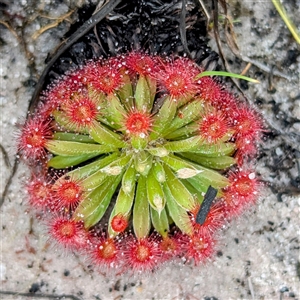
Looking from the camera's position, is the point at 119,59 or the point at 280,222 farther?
the point at 280,222

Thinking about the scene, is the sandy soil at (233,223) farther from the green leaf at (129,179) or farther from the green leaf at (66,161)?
the green leaf at (129,179)

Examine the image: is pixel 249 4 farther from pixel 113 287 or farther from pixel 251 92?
pixel 113 287

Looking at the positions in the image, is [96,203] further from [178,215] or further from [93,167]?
[178,215]

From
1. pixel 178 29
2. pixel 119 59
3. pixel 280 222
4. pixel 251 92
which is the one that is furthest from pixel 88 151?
pixel 280 222

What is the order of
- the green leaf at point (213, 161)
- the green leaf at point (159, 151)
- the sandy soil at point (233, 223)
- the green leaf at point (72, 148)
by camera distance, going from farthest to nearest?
the sandy soil at point (233, 223), the green leaf at point (213, 161), the green leaf at point (72, 148), the green leaf at point (159, 151)

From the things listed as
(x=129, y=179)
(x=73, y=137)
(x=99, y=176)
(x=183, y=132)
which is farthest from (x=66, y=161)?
(x=183, y=132)

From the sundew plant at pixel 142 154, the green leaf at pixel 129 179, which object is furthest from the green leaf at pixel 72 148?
the green leaf at pixel 129 179
